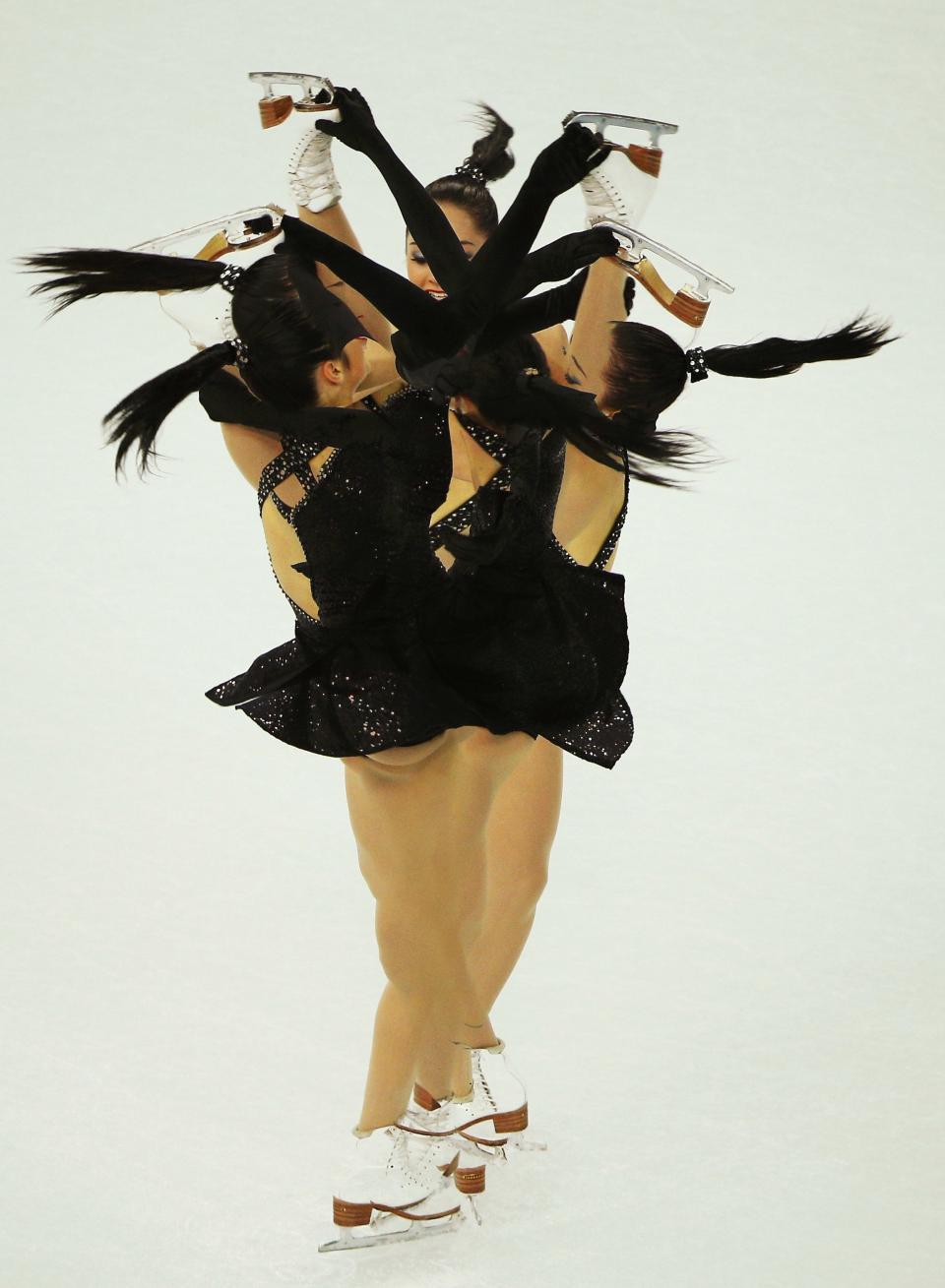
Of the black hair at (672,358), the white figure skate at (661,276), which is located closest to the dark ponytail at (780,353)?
the black hair at (672,358)

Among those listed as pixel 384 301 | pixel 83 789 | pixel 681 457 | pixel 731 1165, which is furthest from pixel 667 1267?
pixel 83 789

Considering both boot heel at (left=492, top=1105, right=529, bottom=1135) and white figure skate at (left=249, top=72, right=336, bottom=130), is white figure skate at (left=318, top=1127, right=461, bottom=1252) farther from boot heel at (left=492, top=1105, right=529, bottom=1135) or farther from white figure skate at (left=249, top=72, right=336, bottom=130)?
white figure skate at (left=249, top=72, right=336, bottom=130)

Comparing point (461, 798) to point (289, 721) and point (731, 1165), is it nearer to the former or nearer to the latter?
point (289, 721)

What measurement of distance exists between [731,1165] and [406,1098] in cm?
59

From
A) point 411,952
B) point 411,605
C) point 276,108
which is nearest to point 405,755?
point 411,605

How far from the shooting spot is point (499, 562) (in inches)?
118

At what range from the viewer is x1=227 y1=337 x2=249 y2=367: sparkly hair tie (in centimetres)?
282

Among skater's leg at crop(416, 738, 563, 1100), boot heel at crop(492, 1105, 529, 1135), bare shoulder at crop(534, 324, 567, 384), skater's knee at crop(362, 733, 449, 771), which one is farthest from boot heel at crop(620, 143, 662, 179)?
boot heel at crop(492, 1105, 529, 1135)

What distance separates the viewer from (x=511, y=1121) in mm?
3598

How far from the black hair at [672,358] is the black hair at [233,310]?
42 centimetres

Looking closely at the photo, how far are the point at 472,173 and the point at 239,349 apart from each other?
0.72m

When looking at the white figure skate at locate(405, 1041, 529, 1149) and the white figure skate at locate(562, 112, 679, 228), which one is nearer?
the white figure skate at locate(562, 112, 679, 228)

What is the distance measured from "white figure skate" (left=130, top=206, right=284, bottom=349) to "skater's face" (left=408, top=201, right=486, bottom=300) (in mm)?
412

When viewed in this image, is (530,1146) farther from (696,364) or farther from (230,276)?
(230,276)
